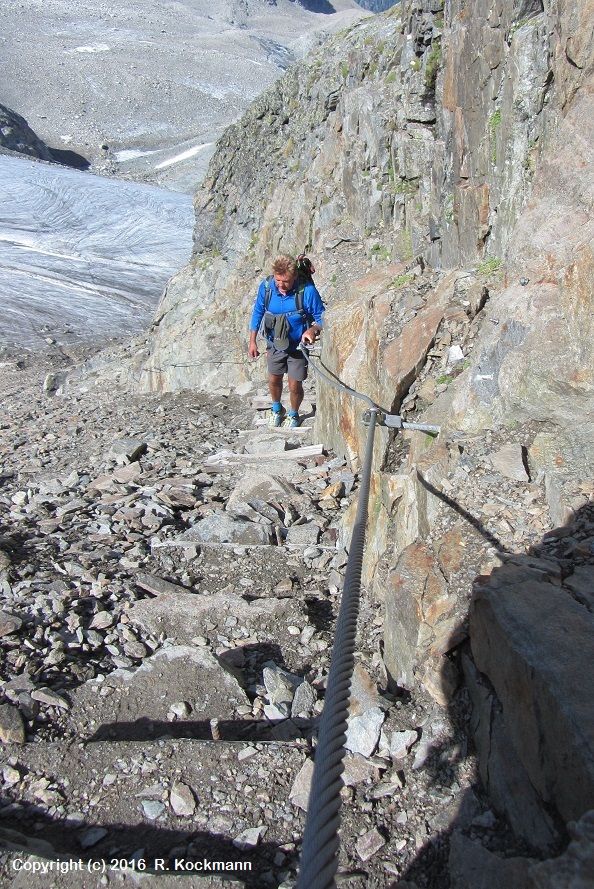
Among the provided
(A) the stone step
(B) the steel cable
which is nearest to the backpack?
(A) the stone step

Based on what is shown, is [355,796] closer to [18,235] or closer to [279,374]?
[279,374]

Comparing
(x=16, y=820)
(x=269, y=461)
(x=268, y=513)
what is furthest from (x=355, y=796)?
(x=269, y=461)

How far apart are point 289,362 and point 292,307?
2.35ft

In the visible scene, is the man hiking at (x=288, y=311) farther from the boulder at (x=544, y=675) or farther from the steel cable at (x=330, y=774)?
the steel cable at (x=330, y=774)

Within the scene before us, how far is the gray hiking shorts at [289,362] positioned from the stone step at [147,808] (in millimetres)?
5057

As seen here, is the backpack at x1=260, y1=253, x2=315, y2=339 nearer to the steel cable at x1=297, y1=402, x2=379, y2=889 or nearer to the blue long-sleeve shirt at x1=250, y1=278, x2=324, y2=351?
the blue long-sleeve shirt at x1=250, y1=278, x2=324, y2=351

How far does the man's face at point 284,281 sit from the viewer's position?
694 centimetres

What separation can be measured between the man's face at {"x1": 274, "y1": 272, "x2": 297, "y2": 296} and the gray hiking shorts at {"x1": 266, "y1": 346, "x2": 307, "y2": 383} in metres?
0.73

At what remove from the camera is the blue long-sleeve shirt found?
23.5ft

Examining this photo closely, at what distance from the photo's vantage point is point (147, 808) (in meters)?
2.80

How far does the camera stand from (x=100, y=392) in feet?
47.5

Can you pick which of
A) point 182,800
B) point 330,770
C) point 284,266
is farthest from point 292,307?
point 330,770

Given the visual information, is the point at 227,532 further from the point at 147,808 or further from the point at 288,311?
the point at 147,808

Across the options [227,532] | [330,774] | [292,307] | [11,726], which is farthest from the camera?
[292,307]
